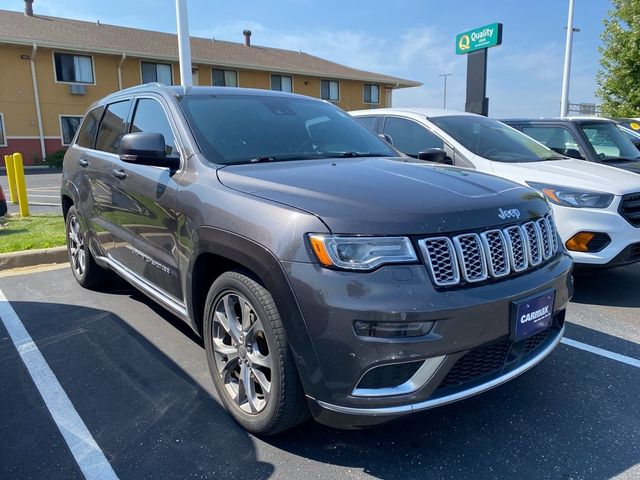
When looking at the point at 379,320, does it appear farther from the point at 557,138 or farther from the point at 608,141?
the point at 608,141

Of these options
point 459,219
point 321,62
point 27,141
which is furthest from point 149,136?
point 321,62

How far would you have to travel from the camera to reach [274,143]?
11.0 ft

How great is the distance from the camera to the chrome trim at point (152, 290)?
3.17 metres

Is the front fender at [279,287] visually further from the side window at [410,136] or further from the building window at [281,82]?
the building window at [281,82]

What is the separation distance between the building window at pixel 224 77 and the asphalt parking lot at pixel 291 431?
28.8m

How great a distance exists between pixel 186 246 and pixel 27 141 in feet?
90.4

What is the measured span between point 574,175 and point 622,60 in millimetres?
18656

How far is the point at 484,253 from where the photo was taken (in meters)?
2.30

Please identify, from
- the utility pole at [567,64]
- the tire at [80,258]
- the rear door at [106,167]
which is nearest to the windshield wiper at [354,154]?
the rear door at [106,167]

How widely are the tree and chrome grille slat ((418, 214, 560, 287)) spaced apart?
20777 mm

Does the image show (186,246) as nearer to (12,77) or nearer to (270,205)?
(270,205)

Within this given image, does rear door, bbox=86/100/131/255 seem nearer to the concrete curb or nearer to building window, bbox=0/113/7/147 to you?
the concrete curb

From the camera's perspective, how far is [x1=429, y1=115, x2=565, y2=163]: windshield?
5555mm

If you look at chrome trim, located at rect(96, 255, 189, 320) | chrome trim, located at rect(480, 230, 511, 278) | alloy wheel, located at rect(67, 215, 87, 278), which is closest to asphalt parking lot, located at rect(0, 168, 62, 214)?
alloy wheel, located at rect(67, 215, 87, 278)
